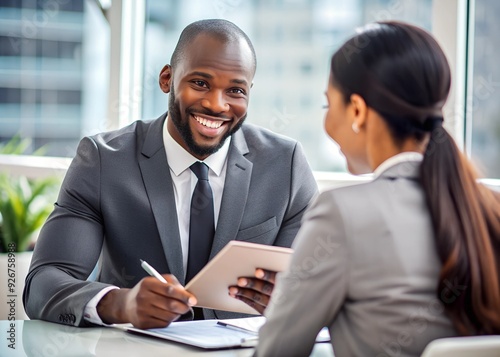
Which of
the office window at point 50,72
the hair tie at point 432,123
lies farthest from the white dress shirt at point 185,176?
the office window at point 50,72

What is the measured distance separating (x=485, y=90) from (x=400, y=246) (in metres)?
1.90

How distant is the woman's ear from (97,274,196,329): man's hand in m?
0.55

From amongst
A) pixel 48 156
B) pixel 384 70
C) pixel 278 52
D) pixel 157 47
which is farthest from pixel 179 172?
pixel 48 156

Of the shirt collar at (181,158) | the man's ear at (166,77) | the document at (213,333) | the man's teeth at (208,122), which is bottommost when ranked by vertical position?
the document at (213,333)

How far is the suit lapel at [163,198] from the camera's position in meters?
2.11

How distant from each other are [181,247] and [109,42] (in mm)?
2099

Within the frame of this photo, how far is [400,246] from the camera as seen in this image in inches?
49.7

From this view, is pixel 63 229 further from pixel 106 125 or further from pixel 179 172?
pixel 106 125

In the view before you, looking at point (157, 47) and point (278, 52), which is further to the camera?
point (157, 47)

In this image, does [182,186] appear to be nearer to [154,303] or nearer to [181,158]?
[181,158]

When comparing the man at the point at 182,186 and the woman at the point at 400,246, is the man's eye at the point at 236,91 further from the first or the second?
the woman at the point at 400,246

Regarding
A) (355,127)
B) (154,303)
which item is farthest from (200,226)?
(355,127)

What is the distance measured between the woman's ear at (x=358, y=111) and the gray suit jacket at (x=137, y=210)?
0.82 metres

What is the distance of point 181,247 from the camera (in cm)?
213
